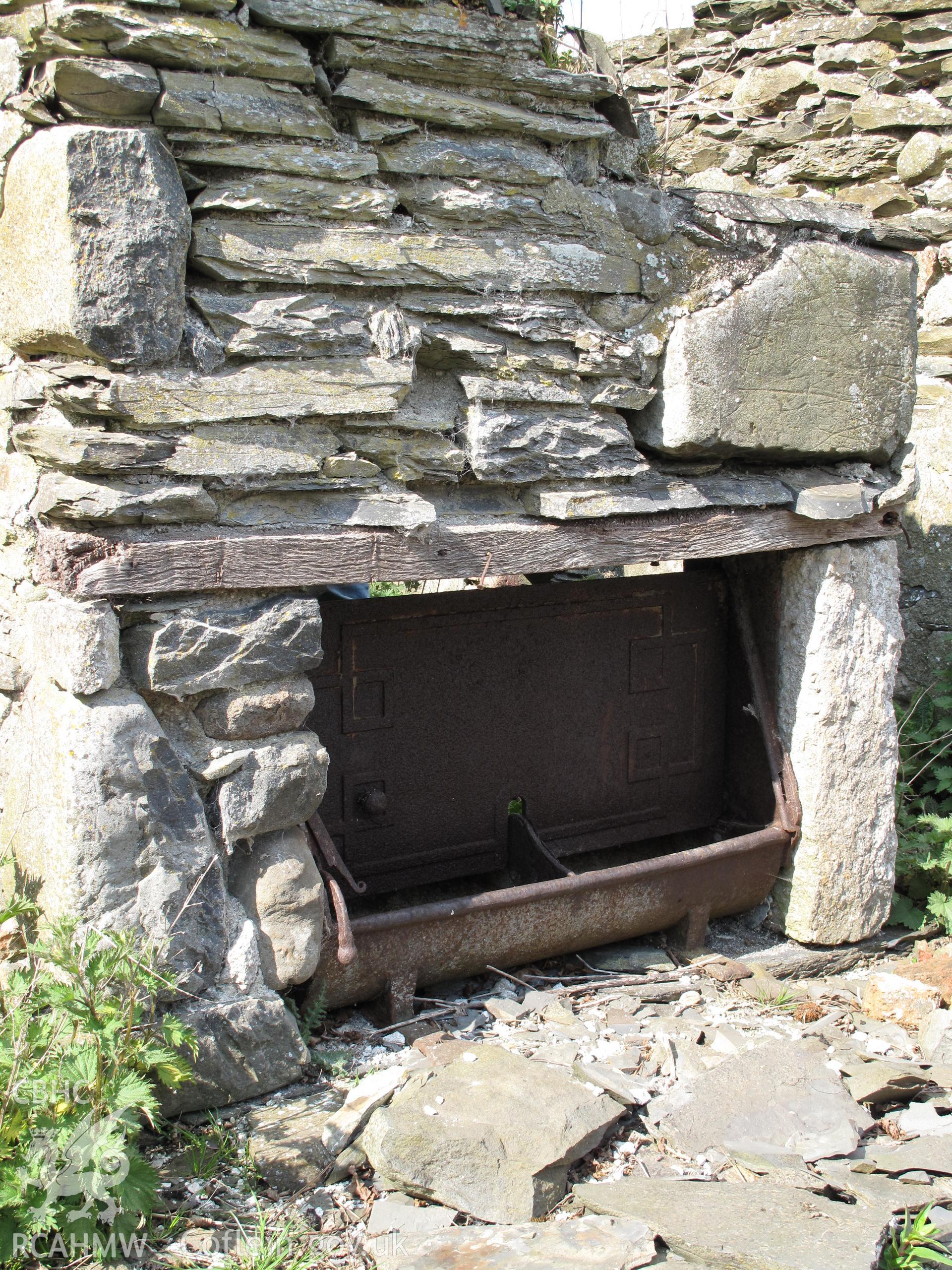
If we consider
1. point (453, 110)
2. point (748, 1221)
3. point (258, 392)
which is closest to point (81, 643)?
point (258, 392)

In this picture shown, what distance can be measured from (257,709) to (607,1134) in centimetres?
124

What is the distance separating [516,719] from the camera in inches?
131

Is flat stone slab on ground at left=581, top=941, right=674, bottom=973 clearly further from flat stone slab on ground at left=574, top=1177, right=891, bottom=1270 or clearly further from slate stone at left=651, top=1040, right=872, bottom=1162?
flat stone slab on ground at left=574, top=1177, right=891, bottom=1270

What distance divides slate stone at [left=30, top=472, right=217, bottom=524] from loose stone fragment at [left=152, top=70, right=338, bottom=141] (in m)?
0.71

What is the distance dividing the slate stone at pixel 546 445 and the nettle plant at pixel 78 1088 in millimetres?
1327

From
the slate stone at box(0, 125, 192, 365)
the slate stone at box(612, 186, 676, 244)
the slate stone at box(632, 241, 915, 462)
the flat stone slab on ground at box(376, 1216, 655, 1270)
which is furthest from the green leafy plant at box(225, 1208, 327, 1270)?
the slate stone at box(612, 186, 676, 244)

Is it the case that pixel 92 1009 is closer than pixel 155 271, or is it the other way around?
pixel 92 1009

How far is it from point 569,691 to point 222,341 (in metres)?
1.68

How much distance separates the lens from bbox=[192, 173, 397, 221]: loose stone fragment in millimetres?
2162

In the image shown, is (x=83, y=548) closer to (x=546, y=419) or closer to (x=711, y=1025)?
(x=546, y=419)

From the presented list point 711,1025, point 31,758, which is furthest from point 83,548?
point 711,1025

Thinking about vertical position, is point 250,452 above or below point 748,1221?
above

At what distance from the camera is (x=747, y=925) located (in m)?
3.49

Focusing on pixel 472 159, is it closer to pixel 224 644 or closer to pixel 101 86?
pixel 101 86
